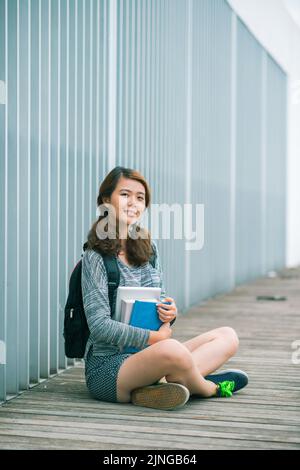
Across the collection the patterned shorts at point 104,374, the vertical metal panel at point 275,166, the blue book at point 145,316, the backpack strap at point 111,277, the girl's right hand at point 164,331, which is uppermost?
the vertical metal panel at point 275,166

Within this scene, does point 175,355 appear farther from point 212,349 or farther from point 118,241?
point 118,241

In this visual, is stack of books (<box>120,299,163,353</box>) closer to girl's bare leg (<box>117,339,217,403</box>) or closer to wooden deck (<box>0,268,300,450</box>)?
girl's bare leg (<box>117,339,217,403</box>)

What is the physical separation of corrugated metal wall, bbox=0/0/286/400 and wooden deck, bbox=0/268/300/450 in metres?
0.27

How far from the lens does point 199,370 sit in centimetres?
470

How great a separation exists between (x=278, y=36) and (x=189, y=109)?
6.53m

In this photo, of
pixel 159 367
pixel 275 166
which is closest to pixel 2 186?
pixel 159 367

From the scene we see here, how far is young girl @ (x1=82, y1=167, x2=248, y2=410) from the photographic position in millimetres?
4301

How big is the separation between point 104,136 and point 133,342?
2.38 m

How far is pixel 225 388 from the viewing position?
15.7ft

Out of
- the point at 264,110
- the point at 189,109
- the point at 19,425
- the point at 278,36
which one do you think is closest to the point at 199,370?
the point at 19,425

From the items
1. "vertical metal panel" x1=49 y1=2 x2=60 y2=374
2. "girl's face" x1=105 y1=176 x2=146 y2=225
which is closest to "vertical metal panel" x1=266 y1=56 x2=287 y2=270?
"vertical metal panel" x1=49 y1=2 x2=60 y2=374

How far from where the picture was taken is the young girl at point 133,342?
4.30 m

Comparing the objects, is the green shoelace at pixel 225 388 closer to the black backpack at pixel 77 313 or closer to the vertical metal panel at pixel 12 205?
the black backpack at pixel 77 313

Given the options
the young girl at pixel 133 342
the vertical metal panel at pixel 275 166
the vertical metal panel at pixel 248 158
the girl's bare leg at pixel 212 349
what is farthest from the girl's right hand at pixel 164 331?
the vertical metal panel at pixel 275 166
